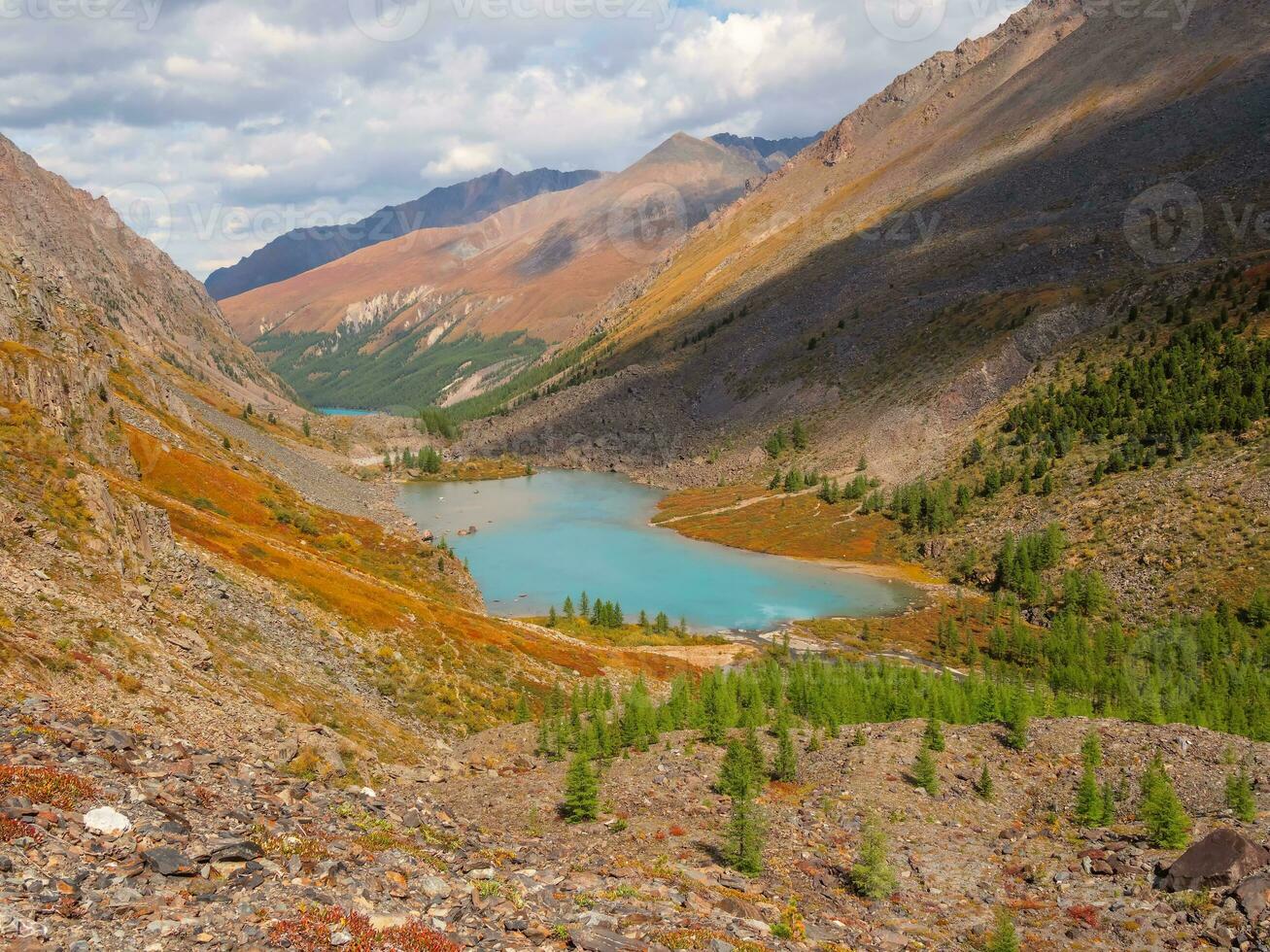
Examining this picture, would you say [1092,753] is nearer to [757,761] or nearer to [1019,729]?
[1019,729]

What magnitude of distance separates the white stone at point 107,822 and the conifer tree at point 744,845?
15223 mm

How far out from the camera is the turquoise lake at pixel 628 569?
95.8 m

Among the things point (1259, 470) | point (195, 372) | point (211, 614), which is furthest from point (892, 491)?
point (195, 372)

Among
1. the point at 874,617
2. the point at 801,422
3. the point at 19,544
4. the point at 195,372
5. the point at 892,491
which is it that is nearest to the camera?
the point at 19,544

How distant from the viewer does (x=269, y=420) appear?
185 m

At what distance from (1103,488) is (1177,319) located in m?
34.2

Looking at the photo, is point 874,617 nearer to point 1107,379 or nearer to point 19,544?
point 1107,379

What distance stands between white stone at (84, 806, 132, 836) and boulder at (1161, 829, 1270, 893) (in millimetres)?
23270

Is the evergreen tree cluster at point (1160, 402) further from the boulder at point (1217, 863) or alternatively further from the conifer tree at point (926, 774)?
the boulder at point (1217, 863)

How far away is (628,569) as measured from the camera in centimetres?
11406

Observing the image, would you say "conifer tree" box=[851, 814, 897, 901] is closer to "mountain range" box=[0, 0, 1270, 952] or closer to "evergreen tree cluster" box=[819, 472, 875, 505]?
"mountain range" box=[0, 0, 1270, 952]

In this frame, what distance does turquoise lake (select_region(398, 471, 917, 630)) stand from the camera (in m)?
95.8

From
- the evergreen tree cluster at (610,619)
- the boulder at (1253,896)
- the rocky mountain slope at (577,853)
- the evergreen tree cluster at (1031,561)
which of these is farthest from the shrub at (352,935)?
the evergreen tree cluster at (1031,561)

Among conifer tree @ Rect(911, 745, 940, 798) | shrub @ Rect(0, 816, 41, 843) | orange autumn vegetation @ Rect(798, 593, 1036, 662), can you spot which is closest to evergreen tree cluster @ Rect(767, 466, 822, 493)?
orange autumn vegetation @ Rect(798, 593, 1036, 662)
